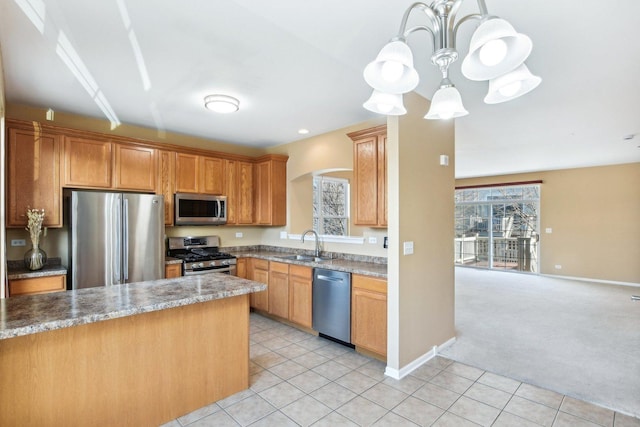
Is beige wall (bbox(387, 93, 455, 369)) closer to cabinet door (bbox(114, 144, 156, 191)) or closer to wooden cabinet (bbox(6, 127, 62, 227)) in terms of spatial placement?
cabinet door (bbox(114, 144, 156, 191))

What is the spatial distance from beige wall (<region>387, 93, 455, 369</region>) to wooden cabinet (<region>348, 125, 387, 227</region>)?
41 centimetres

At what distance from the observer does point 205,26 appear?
2.07 m

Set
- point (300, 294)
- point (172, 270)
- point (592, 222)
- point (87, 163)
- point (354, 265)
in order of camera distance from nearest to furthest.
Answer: point (354, 265) → point (87, 163) → point (300, 294) → point (172, 270) → point (592, 222)

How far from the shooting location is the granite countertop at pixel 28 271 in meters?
3.02

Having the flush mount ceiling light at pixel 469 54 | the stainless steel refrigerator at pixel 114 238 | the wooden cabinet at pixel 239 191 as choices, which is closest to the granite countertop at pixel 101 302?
the stainless steel refrigerator at pixel 114 238

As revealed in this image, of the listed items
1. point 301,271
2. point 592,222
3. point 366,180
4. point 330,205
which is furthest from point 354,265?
point 592,222

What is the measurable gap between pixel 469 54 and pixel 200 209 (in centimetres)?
398

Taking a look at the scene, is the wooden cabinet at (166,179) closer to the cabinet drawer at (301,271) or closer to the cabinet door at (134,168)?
the cabinet door at (134,168)

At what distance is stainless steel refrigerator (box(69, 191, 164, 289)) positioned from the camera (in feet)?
11.0

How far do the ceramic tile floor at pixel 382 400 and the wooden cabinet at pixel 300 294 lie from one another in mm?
653

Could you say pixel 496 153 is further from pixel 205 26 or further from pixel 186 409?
pixel 186 409

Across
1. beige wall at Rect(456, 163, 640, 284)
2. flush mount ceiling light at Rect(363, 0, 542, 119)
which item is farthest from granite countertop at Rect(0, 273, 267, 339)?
beige wall at Rect(456, 163, 640, 284)

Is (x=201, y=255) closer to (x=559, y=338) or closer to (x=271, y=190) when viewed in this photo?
(x=271, y=190)

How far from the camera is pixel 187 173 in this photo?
14.6ft
